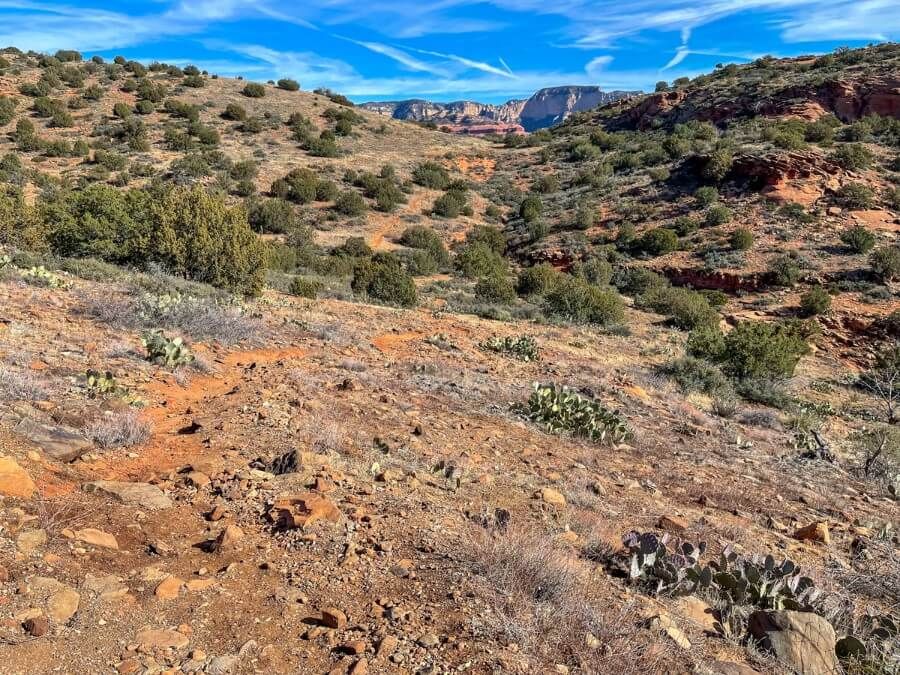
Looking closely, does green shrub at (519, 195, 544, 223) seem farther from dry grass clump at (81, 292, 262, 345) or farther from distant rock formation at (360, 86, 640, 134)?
distant rock formation at (360, 86, 640, 134)

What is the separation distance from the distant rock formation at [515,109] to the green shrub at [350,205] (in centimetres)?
12641

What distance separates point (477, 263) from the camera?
25219 millimetres

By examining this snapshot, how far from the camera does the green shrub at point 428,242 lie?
88.4ft

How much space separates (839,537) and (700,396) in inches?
253

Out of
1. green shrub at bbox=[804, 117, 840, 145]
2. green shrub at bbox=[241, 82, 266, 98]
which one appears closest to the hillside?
green shrub at bbox=[804, 117, 840, 145]

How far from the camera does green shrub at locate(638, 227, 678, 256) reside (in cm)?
2588

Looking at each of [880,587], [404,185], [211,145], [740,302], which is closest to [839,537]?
[880,587]

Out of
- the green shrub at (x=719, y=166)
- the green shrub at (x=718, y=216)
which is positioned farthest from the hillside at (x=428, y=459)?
the green shrub at (x=719, y=166)

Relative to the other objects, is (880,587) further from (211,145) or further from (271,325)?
(211,145)

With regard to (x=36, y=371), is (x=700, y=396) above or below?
below

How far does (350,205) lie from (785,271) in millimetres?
21289

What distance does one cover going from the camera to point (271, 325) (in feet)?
35.0

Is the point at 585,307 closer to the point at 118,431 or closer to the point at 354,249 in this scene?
the point at 354,249

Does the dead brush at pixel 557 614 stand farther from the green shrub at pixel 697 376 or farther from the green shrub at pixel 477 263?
the green shrub at pixel 477 263
